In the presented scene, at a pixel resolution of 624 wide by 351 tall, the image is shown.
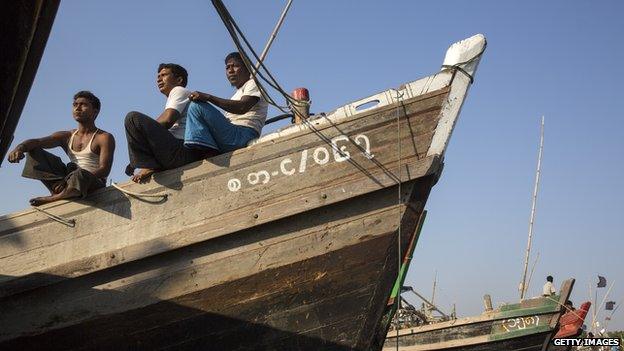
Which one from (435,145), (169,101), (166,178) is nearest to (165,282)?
(166,178)

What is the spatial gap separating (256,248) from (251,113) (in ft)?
3.74

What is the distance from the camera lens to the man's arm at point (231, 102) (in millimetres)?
4062

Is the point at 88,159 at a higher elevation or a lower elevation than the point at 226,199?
higher

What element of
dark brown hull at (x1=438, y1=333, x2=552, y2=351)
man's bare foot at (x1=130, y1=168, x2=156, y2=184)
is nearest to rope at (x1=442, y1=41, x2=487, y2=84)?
man's bare foot at (x1=130, y1=168, x2=156, y2=184)

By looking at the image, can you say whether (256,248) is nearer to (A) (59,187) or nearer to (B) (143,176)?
(B) (143,176)

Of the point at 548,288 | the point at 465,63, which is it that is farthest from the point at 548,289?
the point at 465,63

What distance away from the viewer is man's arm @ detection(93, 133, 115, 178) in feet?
14.1

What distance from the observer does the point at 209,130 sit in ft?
13.2

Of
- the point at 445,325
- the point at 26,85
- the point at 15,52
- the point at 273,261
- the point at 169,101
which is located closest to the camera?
the point at 15,52

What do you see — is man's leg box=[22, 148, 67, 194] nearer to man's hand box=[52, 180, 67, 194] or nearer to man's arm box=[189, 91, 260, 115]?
man's hand box=[52, 180, 67, 194]

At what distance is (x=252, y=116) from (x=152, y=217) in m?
1.10

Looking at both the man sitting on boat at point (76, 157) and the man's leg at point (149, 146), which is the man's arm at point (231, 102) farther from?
the man sitting on boat at point (76, 157)

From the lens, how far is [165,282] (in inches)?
150

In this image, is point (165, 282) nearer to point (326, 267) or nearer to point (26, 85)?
point (326, 267)
